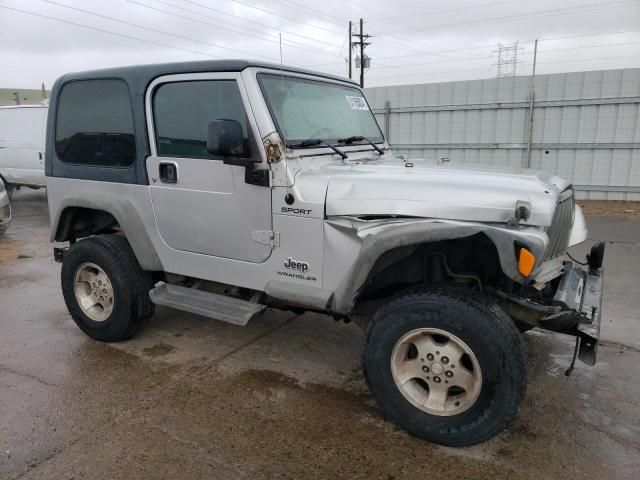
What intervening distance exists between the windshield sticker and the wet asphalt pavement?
6.49ft

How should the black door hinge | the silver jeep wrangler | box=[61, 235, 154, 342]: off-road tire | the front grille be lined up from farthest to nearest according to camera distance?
1. box=[61, 235, 154, 342]: off-road tire
2. the black door hinge
3. the front grille
4. the silver jeep wrangler

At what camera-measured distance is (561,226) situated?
10.4 ft

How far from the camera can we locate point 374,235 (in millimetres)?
2883

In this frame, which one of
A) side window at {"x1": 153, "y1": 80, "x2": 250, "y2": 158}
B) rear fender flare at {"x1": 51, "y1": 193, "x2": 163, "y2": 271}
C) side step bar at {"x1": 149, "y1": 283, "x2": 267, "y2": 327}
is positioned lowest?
side step bar at {"x1": 149, "y1": 283, "x2": 267, "y2": 327}

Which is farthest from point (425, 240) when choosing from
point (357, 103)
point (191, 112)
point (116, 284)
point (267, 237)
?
point (116, 284)

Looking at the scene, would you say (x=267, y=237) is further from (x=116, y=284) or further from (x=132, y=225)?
(x=116, y=284)

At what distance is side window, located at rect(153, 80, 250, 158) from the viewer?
3.48m

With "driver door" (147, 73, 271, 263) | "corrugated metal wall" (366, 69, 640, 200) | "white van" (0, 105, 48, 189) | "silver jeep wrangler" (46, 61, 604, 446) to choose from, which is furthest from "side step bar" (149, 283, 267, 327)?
"white van" (0, 105, 48, 189)

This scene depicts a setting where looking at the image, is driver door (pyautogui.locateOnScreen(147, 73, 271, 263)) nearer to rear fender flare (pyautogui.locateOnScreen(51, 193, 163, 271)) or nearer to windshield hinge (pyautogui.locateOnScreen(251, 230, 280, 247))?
windshield hinge (pyautogui.locateOnScreen(251, 230, 280, 247))

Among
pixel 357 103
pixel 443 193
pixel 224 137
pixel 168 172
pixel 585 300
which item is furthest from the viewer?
pixel 357 103

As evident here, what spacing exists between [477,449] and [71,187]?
3657mm

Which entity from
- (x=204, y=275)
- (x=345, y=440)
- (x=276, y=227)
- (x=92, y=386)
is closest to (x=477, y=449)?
(x=345, y=440)

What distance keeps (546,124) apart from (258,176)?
10211 mm

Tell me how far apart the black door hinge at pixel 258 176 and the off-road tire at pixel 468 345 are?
1.09 m
